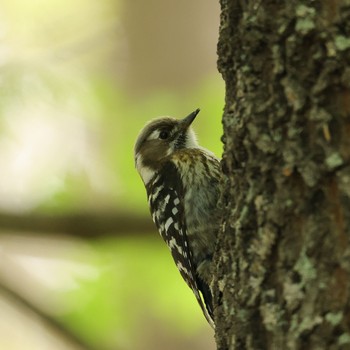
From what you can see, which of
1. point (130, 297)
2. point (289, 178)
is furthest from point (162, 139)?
point (289, 178)

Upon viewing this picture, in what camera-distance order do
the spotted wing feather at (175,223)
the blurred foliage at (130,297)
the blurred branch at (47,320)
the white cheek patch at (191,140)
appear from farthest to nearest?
the blurred foliage at (130,297) < the blurred branch at (47,320) < the white cheek patch at (191,140) < the spotted wing feather at (175,223)

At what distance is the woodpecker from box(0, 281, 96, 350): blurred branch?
1.15 meters

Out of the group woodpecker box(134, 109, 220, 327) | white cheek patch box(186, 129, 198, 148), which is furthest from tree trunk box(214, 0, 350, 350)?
white cheek patch box(186, 129, 198, 148)

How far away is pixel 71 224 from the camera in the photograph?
5.25 meters

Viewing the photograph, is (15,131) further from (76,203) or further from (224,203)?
(224,203)

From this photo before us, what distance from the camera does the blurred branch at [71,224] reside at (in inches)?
205

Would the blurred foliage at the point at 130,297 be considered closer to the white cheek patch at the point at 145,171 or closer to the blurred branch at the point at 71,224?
the blurred branch at the point at 71,224

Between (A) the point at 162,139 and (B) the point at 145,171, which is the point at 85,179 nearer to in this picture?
(B) the point at 145,171

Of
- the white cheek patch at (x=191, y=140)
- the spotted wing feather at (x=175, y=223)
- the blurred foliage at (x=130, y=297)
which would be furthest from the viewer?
the blurred foliage at (x=130, y=297)

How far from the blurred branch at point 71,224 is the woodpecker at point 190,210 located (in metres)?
0.45

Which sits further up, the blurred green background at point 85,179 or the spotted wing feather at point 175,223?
the blurred green background at point 85,179

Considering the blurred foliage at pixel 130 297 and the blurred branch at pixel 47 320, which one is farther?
the blurred foliage at pixel 130 297

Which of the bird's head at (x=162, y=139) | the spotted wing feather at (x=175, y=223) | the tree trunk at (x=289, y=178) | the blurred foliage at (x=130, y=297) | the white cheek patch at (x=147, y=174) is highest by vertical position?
the bird's head at (x=162, y=139)

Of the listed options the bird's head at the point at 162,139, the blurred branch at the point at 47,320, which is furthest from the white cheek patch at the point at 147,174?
the blurred branch at the point at 47,320
